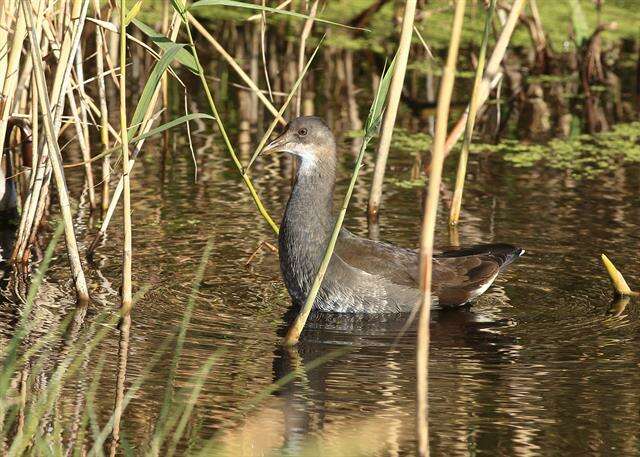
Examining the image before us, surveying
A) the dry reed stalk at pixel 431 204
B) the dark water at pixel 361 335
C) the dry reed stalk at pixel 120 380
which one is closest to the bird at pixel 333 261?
the dark water at pixel 361 335

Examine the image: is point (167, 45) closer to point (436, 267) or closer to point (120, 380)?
point (120, 380)

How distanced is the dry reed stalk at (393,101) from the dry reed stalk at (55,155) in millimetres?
1418

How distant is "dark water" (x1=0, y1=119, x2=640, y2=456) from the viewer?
4730mm

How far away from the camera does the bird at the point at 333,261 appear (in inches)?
257

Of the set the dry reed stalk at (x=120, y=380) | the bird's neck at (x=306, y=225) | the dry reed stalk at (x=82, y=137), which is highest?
the dry reed stalk at (x=82, y=137)

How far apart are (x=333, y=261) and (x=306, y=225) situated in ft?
0.74

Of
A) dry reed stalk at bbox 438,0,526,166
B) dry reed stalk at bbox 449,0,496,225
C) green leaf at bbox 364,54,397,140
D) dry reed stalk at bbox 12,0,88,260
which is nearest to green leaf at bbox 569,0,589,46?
dry reed stalk at bbox 449,0,496,225

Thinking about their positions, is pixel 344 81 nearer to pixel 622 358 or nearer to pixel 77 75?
pixel 77 75

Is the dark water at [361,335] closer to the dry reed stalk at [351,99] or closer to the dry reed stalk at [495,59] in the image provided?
the dry reed stalk at [351,99]

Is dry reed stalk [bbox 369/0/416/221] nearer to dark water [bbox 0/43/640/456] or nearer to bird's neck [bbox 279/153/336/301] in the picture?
dark water [bbox 0/43/640/456]

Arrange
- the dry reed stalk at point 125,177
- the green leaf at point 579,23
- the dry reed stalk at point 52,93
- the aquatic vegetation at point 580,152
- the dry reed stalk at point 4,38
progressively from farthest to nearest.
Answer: the green leaf at point 579,23 → the aquatic vegetation at point 580,152 → the dry reed stalk at point 4,38 → the dry reed stalk at point 52,93 → the dry reed stalk at point 125,177

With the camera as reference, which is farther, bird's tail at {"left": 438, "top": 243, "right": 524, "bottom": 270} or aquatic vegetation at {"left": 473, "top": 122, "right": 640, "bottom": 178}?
aquatic vegetation at {"left": 473, "top": 122, "right": 640, "bottom": 178}

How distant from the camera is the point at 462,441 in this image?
4.62m

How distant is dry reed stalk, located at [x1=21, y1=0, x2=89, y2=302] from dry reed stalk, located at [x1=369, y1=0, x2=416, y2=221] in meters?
1.42
